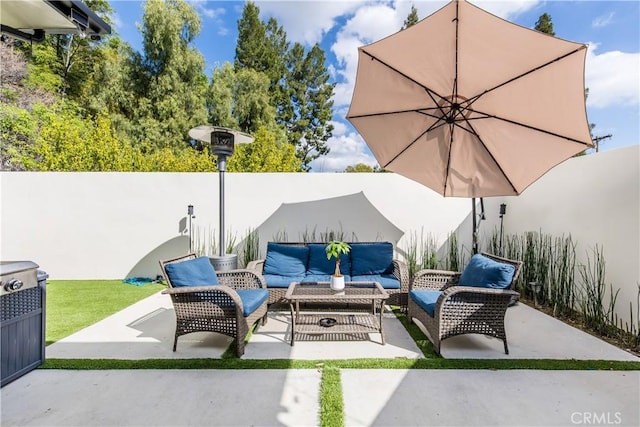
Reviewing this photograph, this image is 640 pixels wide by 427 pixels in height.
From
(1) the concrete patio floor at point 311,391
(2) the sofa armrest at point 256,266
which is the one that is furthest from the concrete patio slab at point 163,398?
(2) the sofa armrest at point 256,266

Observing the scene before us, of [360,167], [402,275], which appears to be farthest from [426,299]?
[360,167]

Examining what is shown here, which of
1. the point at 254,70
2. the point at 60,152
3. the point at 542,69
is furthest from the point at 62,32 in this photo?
the point at 254,70

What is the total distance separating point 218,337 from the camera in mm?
3580

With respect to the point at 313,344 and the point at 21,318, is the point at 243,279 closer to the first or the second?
the point at 313,344

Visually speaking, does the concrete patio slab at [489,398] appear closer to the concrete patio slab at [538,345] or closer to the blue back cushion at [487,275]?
the concrete patio slab at [538,345]

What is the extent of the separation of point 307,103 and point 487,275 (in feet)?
59.2

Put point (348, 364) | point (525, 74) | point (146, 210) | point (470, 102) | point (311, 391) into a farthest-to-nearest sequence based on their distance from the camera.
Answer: point (146, 210) → point (470, 102) → point (525, 74) → point (348, 364) → point (311, 391)

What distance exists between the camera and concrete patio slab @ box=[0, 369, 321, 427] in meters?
2.10

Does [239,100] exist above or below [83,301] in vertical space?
above

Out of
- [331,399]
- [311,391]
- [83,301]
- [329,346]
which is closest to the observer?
[331,399]

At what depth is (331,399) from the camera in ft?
7.55

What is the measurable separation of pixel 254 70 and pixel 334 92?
5.64m

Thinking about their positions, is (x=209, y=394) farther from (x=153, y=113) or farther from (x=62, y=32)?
(x=153, y=113)

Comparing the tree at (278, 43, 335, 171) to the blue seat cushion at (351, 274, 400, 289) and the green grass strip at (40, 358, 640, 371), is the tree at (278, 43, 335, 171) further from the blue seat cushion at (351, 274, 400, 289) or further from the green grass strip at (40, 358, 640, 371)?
the green grass strip at (40, 358, 640, 371)
